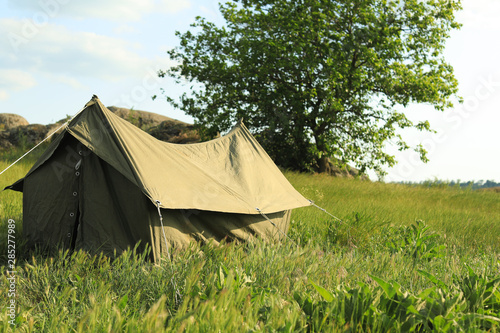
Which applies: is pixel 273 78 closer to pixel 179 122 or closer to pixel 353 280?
pixel 179 122

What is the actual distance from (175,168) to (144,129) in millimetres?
13873

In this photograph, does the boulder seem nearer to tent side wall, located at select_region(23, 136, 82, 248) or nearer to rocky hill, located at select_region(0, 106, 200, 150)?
rocky hill, located at select_region(0, 106, 200, 150)

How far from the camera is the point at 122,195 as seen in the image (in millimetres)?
5145

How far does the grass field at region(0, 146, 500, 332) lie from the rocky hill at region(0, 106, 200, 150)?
393 inches

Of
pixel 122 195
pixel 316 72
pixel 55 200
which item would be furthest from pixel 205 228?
pixel 316 72

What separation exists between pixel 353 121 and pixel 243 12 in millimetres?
5344

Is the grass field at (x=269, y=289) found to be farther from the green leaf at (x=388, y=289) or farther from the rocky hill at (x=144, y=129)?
the rocky hill at (x=144, y=129)

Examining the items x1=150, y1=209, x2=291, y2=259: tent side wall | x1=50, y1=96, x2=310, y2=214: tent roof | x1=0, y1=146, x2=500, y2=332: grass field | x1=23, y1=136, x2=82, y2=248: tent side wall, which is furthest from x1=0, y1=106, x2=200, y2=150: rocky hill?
x1=23, y1=136, x2=82, y2=248: tent side wall

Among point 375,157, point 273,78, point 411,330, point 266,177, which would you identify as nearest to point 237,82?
point 273,78

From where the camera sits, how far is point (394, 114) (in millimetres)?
14797

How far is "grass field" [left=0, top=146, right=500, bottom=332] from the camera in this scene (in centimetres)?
261

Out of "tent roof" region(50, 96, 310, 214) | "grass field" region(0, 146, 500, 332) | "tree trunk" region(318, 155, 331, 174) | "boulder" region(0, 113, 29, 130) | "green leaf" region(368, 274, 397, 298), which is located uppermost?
"boulder" region(0, 113, 29, 130)

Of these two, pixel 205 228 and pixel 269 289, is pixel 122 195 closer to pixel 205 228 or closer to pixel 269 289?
pixel 205 228

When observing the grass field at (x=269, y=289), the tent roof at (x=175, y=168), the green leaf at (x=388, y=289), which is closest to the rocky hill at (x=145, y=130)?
the grass field at (x=269, y=289)
